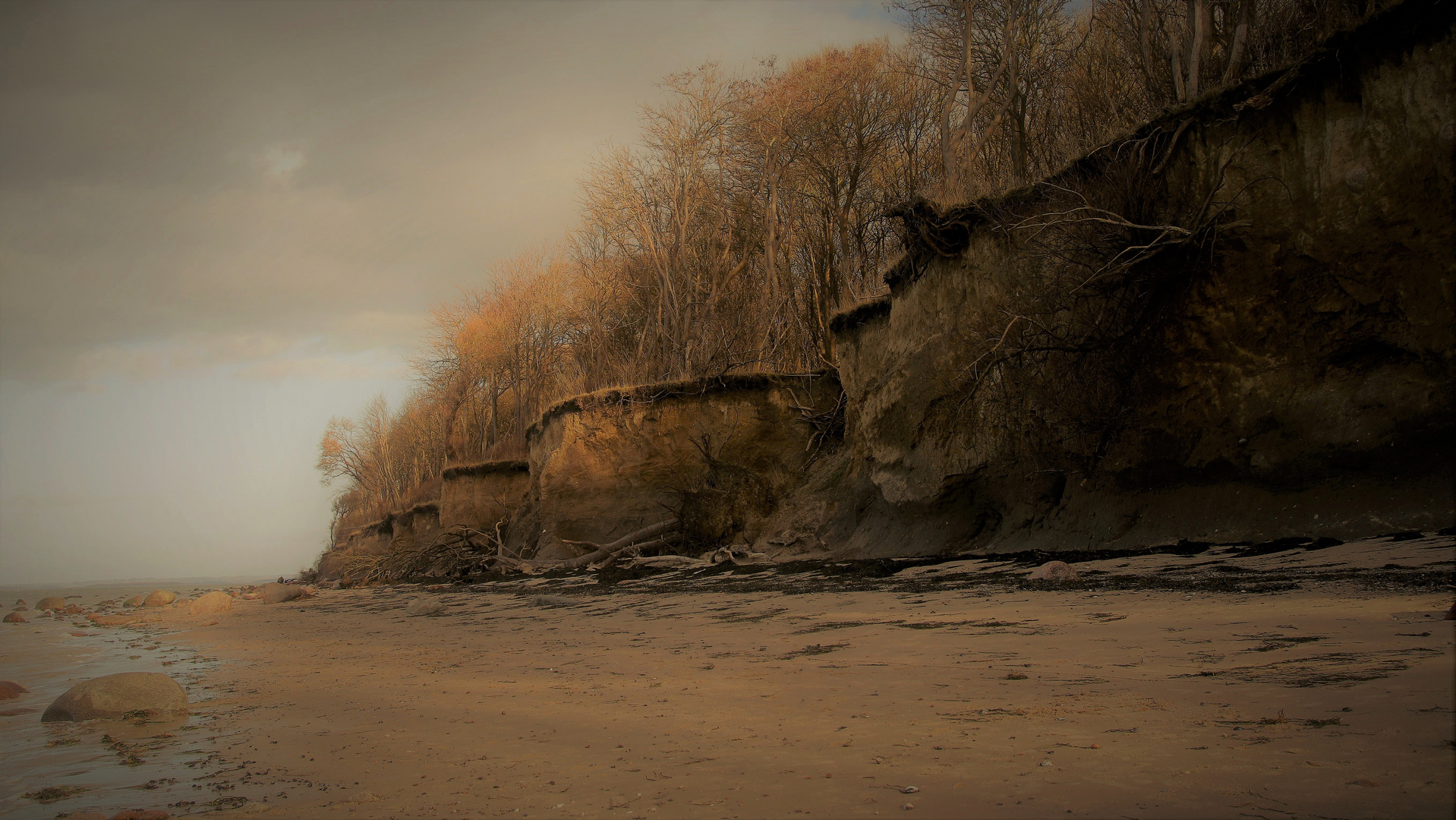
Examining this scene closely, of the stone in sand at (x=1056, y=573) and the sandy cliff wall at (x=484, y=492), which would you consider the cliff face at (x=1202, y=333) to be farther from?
the sandy cliff wall at (x=484, y=492)

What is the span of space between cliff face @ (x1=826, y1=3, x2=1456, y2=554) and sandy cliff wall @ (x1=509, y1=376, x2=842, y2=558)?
18.8 ft

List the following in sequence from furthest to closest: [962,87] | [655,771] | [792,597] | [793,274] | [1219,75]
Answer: [793,274] → [962,87] → [1219,75] → [792,597] → [655,771]

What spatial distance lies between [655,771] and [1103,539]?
6916 mm

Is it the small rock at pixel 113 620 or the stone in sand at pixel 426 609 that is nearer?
the stone in sand at pixel 426 609

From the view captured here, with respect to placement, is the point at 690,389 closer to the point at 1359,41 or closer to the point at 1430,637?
the point at 1359,41

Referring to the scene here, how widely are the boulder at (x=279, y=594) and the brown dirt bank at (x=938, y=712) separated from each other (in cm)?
1431

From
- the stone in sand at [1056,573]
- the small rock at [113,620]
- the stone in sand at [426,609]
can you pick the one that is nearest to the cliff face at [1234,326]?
the stone in sand at [1056,573]

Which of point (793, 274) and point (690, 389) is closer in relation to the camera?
point (690, 389)

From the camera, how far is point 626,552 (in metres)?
15.9

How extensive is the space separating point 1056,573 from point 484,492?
2248 centimetres

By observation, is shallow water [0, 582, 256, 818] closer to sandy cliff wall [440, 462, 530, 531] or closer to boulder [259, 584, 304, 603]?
boulder [259, 584, 304, 603]

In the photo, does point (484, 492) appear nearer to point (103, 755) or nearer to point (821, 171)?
point (821, 171)

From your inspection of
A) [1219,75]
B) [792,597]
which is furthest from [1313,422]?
[792,597]

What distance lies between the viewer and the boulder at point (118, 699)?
169 inches
